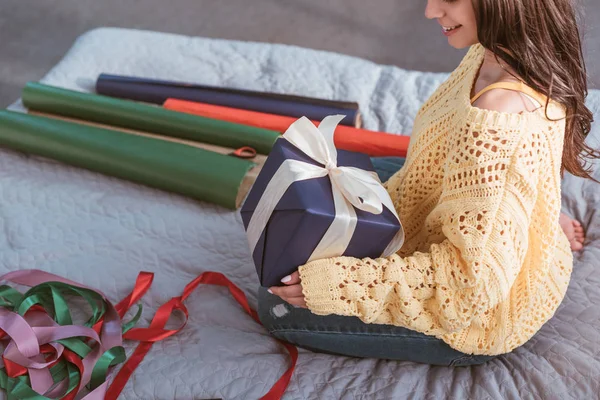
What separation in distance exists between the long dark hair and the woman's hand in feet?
1.49

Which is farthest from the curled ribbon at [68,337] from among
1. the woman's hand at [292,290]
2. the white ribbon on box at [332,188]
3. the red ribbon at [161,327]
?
the white ribbon on box at [332,188]

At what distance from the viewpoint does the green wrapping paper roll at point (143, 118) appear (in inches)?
66.1

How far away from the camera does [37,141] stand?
164 cm

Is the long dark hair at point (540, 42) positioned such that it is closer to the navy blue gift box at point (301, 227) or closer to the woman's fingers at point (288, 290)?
the navy blue gift box at point (301, 227)

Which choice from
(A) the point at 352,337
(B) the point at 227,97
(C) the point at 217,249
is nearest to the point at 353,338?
(A) the point at 352,337

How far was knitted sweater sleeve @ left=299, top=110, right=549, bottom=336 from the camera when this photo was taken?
919mm

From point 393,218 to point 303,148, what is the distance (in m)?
0.19

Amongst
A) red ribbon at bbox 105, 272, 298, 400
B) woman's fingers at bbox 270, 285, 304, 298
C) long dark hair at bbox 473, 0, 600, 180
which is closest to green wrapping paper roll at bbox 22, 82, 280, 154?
red ribbon at bbox 105, 272, 298, 400

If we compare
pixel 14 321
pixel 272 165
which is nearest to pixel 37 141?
pixel 14 321

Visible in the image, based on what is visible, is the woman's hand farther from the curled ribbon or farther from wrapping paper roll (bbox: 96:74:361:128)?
wrapping paper roll (bbox: 96:74:361:128)

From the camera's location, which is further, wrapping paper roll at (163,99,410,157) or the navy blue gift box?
wrapping paper roll at (163,99,410,157)

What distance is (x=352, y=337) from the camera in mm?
1164

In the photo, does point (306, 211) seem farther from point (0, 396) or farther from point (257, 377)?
point (0, 396)

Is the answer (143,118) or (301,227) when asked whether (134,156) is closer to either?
(143,118)
